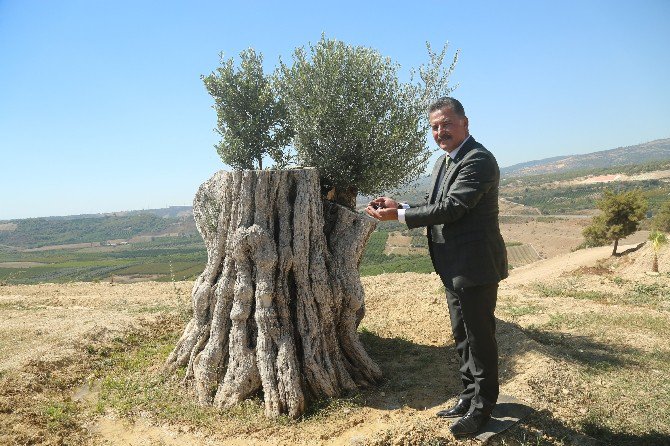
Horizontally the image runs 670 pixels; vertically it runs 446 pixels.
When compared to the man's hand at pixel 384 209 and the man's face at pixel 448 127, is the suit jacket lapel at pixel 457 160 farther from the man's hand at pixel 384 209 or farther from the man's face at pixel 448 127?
the man's hand at pixel 384 209

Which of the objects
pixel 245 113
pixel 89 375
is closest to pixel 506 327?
pixel 245 113

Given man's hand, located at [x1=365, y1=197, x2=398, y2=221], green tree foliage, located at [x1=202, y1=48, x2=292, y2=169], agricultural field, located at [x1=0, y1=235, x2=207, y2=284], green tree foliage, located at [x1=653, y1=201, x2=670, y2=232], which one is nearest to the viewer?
man's hand, located at [x1=365, y1=197, x2=398, y2=221]

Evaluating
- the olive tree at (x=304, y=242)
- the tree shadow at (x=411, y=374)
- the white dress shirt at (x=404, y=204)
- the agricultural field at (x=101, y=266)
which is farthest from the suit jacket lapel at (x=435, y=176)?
the agricultural field at (x=101, y=266)

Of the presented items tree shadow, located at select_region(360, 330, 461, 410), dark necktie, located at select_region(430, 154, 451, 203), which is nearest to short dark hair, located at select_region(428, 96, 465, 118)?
dark necktie, located at select_region(430, 154, 451, 203)

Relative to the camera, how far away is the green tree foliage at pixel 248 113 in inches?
387

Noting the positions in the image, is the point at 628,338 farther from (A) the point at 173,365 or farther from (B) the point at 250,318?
(A) the point at 173,365

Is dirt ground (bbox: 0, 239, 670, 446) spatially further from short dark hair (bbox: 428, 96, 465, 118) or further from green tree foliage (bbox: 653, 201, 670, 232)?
green tree foliage (bbox: 653, 201, 670, 232)

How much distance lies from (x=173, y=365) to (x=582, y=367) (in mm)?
7677

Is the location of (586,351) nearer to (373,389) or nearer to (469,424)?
(373,389)

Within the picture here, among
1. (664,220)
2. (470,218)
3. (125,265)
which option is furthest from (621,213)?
(125,265)

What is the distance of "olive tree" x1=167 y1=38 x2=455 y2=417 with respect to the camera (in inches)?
275

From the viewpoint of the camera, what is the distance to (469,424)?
200 inches

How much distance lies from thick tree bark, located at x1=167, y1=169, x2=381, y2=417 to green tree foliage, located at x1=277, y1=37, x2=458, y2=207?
1.21 meters

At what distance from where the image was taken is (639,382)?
6.89m
